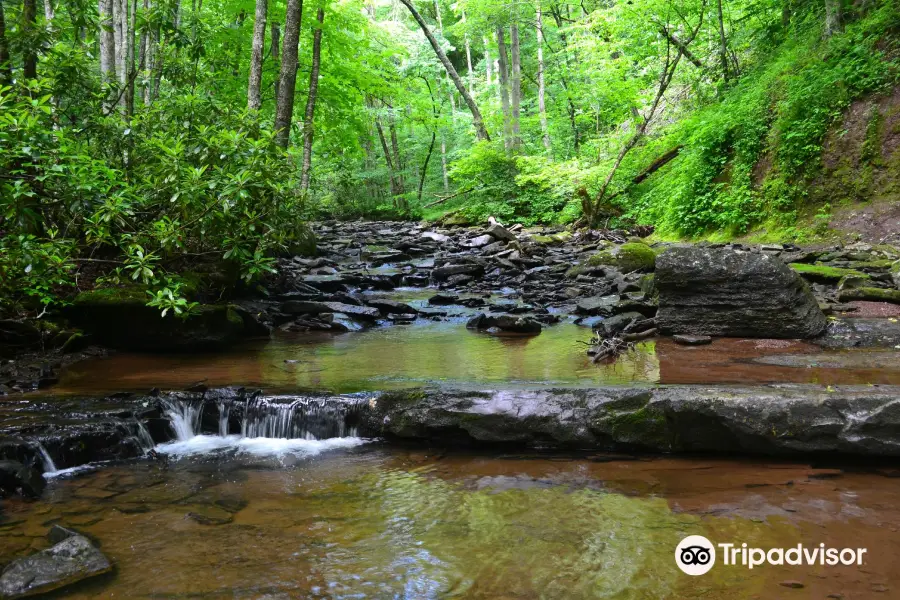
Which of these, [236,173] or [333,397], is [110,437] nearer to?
[333,397]

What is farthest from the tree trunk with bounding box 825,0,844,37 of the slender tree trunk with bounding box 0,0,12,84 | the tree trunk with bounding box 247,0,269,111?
the slender tree trunk with bounding box 0,0,12,84

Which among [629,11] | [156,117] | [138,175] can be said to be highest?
[629,11]

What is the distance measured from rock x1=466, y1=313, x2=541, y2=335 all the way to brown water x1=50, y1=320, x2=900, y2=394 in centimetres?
34

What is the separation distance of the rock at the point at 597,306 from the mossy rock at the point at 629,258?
2.63 m

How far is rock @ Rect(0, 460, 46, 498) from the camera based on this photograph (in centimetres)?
413

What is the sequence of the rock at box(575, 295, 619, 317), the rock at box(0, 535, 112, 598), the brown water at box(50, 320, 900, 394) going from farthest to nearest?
the rock at box(575, 295, 619, 317), the brown water at box(50, 320, 900, 394), the rock at box(0, 535, 112, 598)

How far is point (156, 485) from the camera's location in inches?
174

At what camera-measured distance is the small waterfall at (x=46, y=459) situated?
4.66 metres

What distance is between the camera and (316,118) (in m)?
21.0

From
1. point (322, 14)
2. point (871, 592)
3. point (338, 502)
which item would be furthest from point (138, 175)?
point (322, 14)

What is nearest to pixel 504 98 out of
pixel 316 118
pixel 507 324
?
pixel 316 118

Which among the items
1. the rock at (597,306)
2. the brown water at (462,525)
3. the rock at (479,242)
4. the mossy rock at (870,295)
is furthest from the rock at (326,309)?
the rock at (479,242)

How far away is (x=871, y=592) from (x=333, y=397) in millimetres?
4326

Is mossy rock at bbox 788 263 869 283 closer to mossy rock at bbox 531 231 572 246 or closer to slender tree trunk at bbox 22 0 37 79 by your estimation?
mossy rock at bbox 531 231 572 246
